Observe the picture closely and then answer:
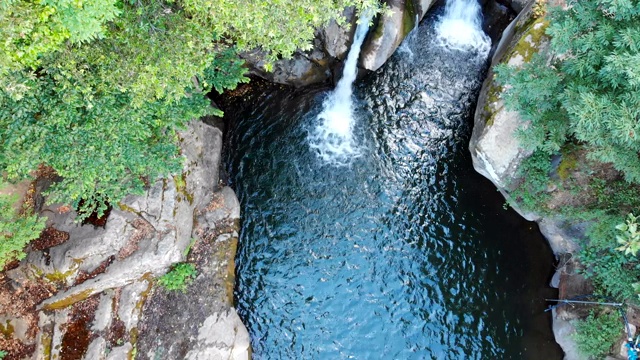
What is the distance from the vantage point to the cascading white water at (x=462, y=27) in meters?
21.5

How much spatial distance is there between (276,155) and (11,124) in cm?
1075

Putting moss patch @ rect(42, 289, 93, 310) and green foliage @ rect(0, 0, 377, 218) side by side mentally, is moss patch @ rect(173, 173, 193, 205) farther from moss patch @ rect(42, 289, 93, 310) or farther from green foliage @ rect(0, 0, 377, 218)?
moss patch @ rect(42, 289, 93, 310)

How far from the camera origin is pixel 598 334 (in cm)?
1498

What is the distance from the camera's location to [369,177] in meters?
18.8

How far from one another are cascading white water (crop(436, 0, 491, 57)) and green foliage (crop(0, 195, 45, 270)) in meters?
20.1

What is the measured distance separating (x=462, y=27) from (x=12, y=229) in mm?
22050

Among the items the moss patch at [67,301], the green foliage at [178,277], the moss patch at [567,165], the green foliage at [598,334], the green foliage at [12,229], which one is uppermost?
the moss patch at [567,165]

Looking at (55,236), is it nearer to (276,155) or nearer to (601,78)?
(276,155)

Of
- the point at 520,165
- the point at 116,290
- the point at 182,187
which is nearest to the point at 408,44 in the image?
the point at 520,165

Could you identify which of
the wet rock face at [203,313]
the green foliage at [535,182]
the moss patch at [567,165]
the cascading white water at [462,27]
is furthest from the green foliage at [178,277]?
the cascading white water at [462,27]

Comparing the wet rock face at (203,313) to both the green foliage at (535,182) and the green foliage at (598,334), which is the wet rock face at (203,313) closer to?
the green foliage at (535,182)

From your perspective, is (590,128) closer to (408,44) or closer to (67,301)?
(408,44)

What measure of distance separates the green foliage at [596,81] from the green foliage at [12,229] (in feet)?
55.5

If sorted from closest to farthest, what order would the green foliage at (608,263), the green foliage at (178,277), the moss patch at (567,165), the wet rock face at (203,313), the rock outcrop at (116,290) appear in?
the green foliage at (608,263) → the rock outcrop at (116,290) → the moss patch at (567,165) → the wet rock face at (203,313) → the green foliage at (178,277)
